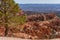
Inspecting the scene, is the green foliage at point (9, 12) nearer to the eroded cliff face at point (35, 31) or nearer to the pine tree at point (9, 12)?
the pine tree at point (9, 12)

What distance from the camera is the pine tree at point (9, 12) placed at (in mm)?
10273

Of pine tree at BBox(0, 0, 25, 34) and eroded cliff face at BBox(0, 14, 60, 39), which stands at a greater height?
pine tree at BBox(0, 0, 25, 34)

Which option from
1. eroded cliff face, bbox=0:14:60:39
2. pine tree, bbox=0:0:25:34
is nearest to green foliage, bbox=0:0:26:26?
pine tree, bbox=0:0:25:34

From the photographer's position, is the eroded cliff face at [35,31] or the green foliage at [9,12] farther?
the eroded cliff face at [35,31]

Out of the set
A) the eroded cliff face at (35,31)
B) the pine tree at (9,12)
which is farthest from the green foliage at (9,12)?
the eroded cliff face at (35,31)

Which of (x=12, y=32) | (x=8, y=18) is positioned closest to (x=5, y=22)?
(x=8, y=18)

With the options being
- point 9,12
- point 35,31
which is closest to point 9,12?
point 9,12

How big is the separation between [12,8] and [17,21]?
0.65 meters

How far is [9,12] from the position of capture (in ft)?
34.0

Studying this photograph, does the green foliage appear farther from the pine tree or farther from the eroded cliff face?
the eroded cliff face

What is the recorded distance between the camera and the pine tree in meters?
10.3

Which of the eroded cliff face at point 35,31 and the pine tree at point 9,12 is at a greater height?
the pine tree at point 9,12

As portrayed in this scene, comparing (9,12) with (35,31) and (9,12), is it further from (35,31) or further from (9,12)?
(35,31)

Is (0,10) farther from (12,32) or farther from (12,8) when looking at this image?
(12,32)
